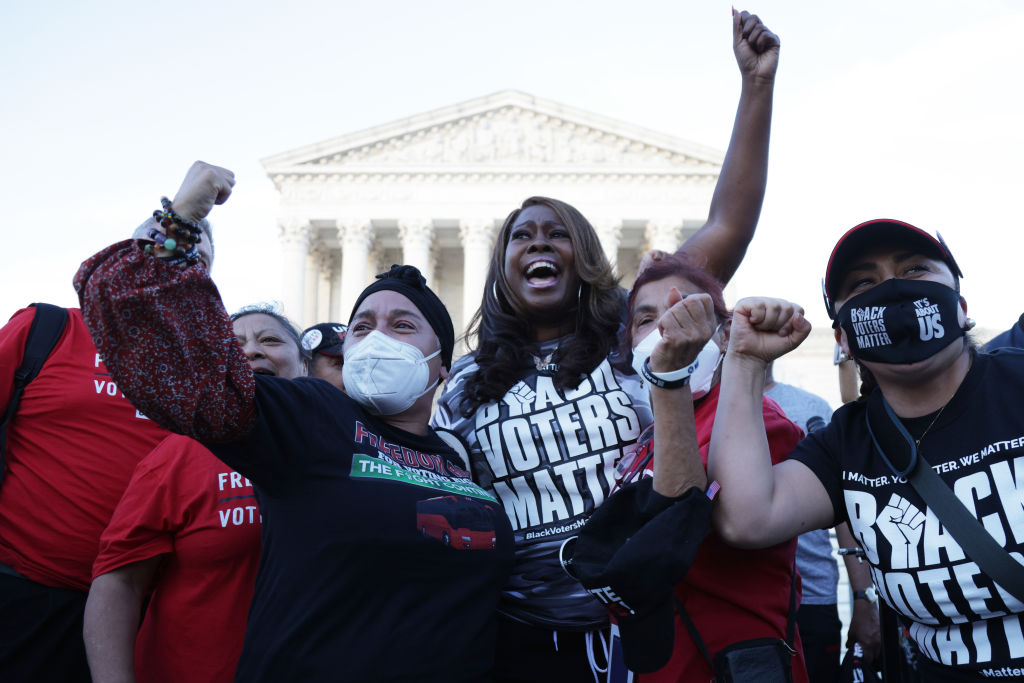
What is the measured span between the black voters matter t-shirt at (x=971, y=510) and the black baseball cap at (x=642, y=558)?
462 mm

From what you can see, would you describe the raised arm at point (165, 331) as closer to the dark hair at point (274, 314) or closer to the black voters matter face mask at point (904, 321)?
the black voters matter face mask at point (904, 321)

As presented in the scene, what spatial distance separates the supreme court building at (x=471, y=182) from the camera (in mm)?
37281

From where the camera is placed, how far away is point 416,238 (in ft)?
122

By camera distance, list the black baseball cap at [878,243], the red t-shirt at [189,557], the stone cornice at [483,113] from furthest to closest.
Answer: the stone cornice at [483,113] < the red t-shirt at [189,557] < the black baseball cap at [878,243]

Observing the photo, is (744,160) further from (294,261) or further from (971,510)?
(294,261)

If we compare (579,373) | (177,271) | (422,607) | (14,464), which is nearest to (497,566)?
(422,607)

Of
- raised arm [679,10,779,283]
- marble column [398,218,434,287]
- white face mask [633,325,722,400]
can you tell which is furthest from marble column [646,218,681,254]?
white face mask [633,325,722,400]

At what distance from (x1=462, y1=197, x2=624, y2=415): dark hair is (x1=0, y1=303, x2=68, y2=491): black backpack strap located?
1.58 m

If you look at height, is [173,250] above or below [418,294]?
above

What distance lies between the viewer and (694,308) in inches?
74.5

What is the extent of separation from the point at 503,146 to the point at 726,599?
38.5m

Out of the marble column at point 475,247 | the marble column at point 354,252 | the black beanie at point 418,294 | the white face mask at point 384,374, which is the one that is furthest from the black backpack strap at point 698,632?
the marble column at point 475,247

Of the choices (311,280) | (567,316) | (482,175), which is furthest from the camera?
(311,280)

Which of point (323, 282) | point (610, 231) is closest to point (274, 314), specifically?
point (610, 231)
